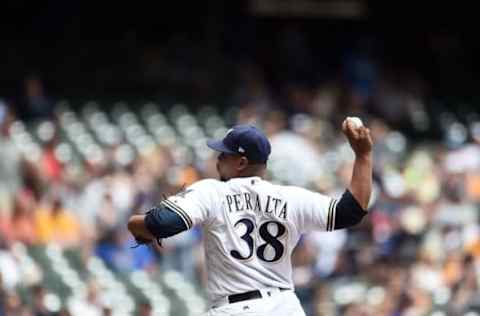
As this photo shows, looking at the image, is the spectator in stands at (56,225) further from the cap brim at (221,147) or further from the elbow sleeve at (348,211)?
the elbow sleeve at (348,211)

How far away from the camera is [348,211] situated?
273 inches

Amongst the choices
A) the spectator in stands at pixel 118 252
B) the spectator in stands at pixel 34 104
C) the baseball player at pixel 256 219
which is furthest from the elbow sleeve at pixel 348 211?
the spectator in stands at pixel 34 104

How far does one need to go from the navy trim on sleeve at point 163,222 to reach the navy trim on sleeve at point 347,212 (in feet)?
2.46

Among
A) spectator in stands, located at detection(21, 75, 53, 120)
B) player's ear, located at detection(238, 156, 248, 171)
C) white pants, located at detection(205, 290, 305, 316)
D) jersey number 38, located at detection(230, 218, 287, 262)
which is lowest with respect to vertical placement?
white pants, located at detection(205, 290, 305, 316)

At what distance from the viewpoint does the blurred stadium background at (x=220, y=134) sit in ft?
41.3

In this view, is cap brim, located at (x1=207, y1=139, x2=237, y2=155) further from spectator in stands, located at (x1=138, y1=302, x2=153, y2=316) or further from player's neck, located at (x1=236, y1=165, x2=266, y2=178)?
spectator in stands, located at (x1=138, y1=302, x2=153, y2=316)

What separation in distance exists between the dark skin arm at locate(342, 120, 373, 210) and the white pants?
56 centimetres

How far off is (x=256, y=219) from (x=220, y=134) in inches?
393

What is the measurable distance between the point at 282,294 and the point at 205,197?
583mm

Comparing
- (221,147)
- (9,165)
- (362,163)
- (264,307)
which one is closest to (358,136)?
(362,163)

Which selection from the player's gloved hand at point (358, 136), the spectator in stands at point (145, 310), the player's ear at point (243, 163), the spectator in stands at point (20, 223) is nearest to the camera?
the player's gloved hand at point (358, 136)

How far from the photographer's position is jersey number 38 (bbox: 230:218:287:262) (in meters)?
6.94

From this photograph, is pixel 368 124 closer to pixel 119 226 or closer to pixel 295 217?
pixel 119 226

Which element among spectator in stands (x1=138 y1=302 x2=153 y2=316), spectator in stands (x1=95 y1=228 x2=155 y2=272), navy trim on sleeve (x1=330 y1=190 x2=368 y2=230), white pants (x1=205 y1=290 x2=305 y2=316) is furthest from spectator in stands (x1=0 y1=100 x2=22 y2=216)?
navy trim on sleeve (x1=330 y1=190 x2=368 y2=230)
